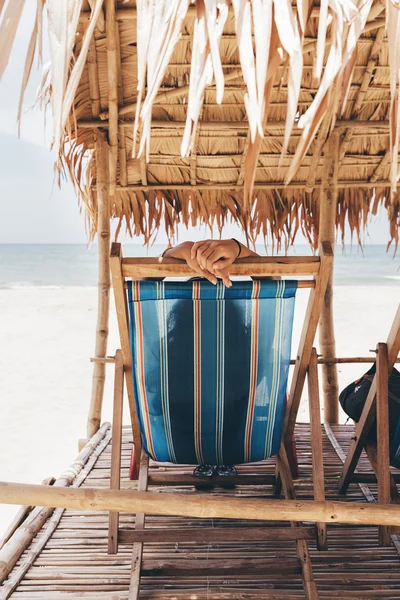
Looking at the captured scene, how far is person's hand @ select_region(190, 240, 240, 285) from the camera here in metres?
1.55

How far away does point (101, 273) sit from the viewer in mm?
3338

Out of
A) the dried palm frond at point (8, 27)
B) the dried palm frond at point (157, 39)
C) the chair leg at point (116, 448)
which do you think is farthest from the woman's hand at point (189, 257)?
the dried palm frond at point (8, 27)

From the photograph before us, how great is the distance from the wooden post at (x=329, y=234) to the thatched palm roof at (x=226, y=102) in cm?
10

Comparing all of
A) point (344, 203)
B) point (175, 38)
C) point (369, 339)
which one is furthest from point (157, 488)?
point (369, 339)

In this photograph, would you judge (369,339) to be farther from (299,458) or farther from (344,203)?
(299,458)

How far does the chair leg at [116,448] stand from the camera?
1664mm

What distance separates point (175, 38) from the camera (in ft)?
3.60

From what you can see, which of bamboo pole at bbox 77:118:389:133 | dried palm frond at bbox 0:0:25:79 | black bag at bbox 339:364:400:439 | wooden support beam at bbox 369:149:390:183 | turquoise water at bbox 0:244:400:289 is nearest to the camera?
dried palm frond at bbox 0:0:25:79

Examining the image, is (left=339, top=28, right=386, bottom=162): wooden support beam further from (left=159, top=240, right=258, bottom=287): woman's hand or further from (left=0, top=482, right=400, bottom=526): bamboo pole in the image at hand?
(left=0, top=482, right=400, bottom=526): bamboo pole

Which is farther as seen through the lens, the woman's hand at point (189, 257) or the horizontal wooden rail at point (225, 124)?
the horizontal wooden rail at point (225, 124)

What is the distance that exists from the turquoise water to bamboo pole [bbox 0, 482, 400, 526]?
1892 cm

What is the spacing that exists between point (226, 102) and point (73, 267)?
23.4m

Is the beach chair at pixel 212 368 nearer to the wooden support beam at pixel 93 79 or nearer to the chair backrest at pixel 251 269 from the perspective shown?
the chair backrest at pixel 251 269

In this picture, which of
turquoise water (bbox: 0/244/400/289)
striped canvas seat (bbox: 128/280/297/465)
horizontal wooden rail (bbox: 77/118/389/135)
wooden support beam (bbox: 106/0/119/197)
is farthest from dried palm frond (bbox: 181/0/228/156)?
turquoise water (bbox: 0/244/400/289)
